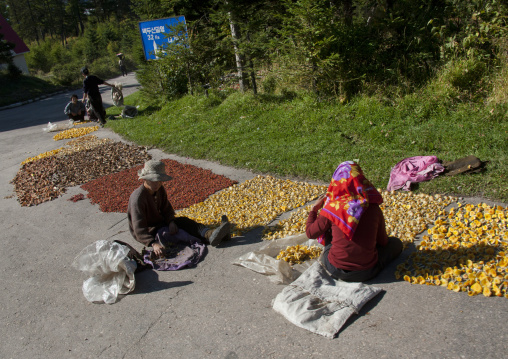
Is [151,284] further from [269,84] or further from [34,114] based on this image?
[34,114]

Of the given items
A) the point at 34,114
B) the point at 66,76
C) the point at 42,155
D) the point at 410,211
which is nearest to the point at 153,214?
the point at 410,211

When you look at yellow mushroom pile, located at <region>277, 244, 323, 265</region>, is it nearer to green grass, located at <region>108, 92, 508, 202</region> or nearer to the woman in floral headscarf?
the woman in floral headscarf

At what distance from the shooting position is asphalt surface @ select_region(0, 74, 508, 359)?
308 cm

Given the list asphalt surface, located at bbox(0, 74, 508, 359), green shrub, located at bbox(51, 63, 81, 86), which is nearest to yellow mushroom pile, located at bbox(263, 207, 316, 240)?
asphalt surface, located at bbox(0, 74, 508, 359)

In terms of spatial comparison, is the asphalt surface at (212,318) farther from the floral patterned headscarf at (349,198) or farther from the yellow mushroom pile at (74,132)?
the yellow mushroom pile at (74,132)

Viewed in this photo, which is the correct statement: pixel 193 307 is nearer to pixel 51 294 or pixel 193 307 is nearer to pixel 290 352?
pixel 290 352

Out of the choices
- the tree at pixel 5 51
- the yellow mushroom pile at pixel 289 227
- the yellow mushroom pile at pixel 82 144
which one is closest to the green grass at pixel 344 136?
the yellow mushroom pile at pixel 82 144

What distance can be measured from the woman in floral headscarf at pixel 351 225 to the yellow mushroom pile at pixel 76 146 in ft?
29.8

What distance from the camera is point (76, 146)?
1140 cm

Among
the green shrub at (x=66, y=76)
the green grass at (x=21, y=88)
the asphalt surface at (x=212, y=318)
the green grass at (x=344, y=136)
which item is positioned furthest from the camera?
the green shrub at (x=66, y=76)

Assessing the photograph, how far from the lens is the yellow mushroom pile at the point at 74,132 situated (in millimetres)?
12829

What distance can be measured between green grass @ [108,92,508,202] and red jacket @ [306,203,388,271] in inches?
91.9

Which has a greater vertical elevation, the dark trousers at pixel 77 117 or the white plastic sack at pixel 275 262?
the dark trousers at pixel 77 117

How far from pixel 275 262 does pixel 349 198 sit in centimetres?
123
